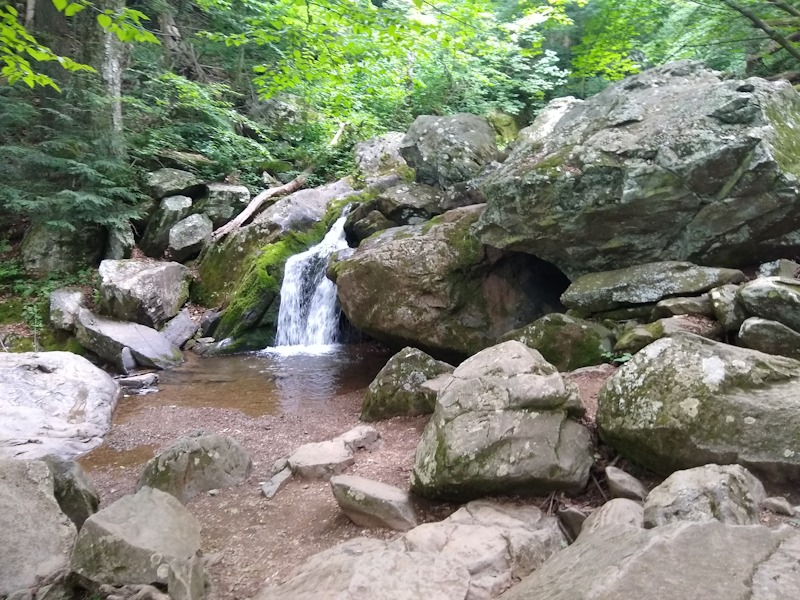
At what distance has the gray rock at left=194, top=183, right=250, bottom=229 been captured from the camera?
13.2 meters

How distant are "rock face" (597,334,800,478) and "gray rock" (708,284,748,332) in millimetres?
1469

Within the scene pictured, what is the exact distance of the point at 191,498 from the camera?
4359 millimetres

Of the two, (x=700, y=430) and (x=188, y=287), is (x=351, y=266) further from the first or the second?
(x=700, y=430)

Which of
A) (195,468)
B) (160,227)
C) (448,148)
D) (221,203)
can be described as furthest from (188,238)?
(195,468)

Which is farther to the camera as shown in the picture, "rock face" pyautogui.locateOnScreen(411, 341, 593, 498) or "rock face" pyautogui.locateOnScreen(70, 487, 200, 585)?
"rock face" pyautogui.locateOnScreen(411, 341, 593, 498)

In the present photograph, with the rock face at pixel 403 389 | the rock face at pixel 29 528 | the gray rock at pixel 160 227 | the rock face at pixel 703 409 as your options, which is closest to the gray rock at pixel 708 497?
the rock face at pixel 703 409

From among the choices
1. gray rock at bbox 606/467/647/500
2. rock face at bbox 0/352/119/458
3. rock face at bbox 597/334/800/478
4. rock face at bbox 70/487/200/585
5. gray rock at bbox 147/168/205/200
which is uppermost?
gray rock at bbox 147/168/205/200

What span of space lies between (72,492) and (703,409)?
448 centimetres

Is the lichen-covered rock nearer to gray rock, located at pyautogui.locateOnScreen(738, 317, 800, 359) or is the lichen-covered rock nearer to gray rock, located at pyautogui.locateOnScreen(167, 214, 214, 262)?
gray rock, located at pyautogui.locateOnScreen(738, 317, 800, 359)

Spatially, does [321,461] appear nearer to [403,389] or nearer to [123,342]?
[403,389]

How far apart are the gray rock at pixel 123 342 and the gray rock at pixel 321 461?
5.75m

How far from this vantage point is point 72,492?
3799 millimetres

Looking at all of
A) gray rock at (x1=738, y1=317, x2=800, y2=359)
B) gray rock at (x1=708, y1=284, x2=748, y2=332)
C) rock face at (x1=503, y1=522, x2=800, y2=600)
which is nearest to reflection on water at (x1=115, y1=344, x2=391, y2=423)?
gray rock at (x1=708, y1=284, x2=748, y2=332)

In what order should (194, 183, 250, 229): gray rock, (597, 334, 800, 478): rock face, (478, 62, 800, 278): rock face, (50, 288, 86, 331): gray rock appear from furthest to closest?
1. (194, 183, 250, 229): gray rock
2. (50, 288, 86, 331): gray rock
3. (478, 62, 800, 278): rock face
4. (597, 334, 800, 478): rock face
